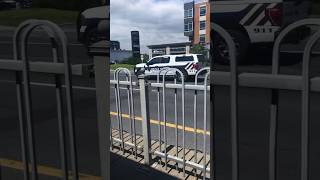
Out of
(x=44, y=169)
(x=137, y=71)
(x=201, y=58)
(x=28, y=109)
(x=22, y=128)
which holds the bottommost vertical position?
(x=44, y=169)

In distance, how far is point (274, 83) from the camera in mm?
1469

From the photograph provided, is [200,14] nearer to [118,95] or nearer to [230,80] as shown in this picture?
[230,80]

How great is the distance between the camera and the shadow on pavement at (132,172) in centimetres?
343

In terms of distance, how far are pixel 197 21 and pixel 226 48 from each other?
26 centimetres

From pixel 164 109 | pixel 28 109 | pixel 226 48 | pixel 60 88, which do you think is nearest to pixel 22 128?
pixel 28 109

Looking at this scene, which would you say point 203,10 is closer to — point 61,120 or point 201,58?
point 201,58

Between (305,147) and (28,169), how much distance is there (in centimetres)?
147

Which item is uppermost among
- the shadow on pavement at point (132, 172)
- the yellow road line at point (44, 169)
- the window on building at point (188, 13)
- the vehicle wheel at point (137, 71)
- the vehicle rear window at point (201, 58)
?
the window on building at point (188, 13)

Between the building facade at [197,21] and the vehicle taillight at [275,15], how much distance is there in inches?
13.0

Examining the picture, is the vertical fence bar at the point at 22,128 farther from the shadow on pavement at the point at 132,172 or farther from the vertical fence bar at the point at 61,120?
the shadow on pavement at the point at 132,172

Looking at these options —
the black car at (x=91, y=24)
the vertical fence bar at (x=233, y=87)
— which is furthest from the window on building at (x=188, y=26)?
the black car at (x=91, y=24)

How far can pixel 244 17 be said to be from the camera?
5.08 ft

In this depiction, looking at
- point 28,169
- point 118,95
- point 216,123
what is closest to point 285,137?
point 216,123

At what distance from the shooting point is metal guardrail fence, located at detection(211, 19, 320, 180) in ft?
4.67
